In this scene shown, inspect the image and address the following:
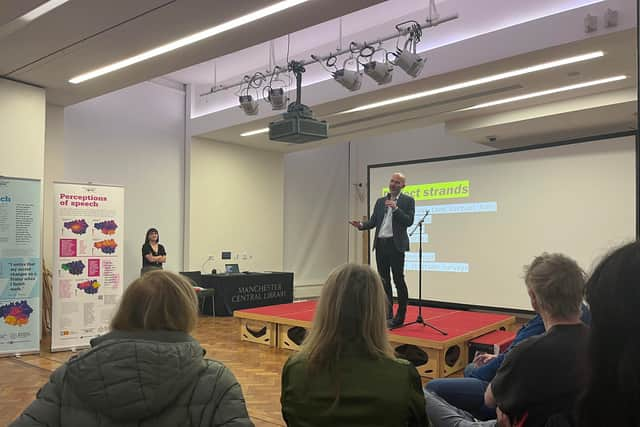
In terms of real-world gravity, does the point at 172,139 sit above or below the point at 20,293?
above

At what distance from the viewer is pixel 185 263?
26.2 feet

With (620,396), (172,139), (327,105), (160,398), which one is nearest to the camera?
(620,396)

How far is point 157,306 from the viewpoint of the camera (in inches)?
50.9

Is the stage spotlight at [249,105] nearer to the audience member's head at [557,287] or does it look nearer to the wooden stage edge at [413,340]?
the wooden stage edge at [413,340]

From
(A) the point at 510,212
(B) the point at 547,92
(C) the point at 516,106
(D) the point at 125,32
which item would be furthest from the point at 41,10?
(A) the point at 510,212

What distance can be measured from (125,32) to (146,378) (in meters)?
3.45

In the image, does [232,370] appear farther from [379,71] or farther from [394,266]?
[379,71]

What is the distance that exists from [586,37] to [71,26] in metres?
3.97

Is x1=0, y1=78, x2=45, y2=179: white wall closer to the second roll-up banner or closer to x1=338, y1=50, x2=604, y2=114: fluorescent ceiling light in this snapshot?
the second roll-up banner

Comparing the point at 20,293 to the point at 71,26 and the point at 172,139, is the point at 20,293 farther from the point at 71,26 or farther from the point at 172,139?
the point at 172,139

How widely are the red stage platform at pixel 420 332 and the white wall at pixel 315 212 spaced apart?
362 cm

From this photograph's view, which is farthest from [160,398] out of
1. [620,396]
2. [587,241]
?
[587,241]

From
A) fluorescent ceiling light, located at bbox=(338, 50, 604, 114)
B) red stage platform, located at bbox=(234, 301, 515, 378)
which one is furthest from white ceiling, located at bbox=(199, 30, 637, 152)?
red stage platform, located at bbox=(234, 301, 515, 378)

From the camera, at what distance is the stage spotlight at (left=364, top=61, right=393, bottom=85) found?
4.90 meters
